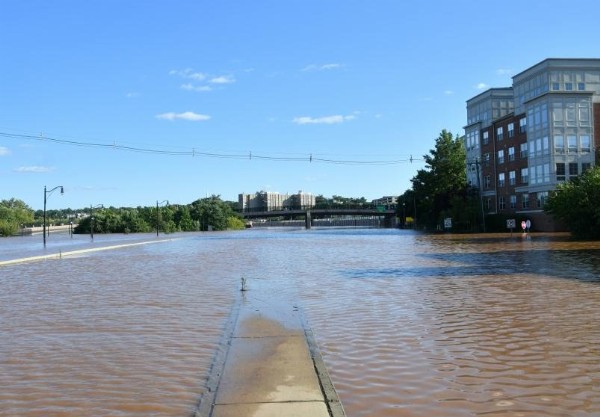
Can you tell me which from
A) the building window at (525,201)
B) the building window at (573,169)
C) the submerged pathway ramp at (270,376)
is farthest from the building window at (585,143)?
the submerged pathway ramp at (270,376)

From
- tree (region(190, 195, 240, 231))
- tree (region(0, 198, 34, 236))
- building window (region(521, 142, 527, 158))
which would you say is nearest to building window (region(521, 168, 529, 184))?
building window (region(521, 142, 527, 158))

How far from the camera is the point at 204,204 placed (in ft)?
494

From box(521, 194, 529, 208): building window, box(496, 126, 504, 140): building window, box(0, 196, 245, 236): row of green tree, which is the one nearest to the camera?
box(521, 194, 529, 208): building window

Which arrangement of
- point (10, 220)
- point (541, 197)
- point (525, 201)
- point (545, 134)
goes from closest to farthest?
point (545, 134), point (541, 197), point (525, 201), point (10, 220)

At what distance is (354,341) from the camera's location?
960 cm

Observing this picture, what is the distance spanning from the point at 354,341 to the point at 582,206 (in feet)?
126

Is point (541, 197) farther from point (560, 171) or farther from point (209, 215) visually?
point (209, 215)

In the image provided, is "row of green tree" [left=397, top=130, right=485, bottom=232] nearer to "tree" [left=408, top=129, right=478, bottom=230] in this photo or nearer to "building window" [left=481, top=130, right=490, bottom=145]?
"tree" [left=408, top=129, right=478, bottom=230]

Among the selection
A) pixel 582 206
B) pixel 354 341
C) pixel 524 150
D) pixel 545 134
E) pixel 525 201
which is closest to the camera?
pixel 354 341

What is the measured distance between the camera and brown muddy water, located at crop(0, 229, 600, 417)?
256 inches

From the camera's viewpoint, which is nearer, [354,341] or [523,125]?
[354,341]

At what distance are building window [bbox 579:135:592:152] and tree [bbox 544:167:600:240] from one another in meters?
19.6

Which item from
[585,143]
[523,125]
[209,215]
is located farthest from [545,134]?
[209,215]

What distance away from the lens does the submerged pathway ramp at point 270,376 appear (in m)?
5.92
